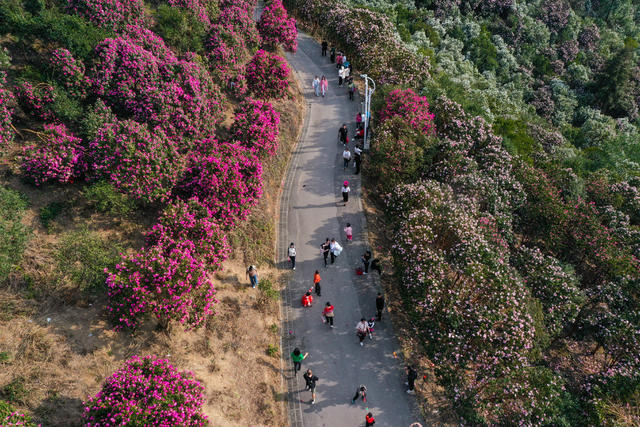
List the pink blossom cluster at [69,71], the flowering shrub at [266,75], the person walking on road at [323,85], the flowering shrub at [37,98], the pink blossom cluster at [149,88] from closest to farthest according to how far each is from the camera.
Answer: the flowering shrub at [37,98], the pink blossom cluster at [69,71], the pink blossom cluster at [149,88], the flowering shrub at [266,75], the person walking on road at [323,85]

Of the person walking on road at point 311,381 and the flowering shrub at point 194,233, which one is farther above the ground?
the flowering shrub at point 194,233

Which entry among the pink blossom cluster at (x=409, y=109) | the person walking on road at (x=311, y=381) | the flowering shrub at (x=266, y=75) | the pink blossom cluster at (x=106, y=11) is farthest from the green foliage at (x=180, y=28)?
the person walking on road at (x=311, y=381)

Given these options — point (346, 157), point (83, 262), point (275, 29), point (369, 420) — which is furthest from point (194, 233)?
point (275, 29)

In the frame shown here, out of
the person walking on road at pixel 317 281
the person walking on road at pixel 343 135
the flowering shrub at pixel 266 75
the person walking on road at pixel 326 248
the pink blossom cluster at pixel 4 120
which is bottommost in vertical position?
the person walking on road at pixel 317 281

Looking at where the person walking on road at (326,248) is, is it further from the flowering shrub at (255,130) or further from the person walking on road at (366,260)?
the flowering shrub at (255,130)

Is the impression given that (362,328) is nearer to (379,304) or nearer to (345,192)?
(379,304)

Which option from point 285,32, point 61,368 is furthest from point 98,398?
point 285,32
